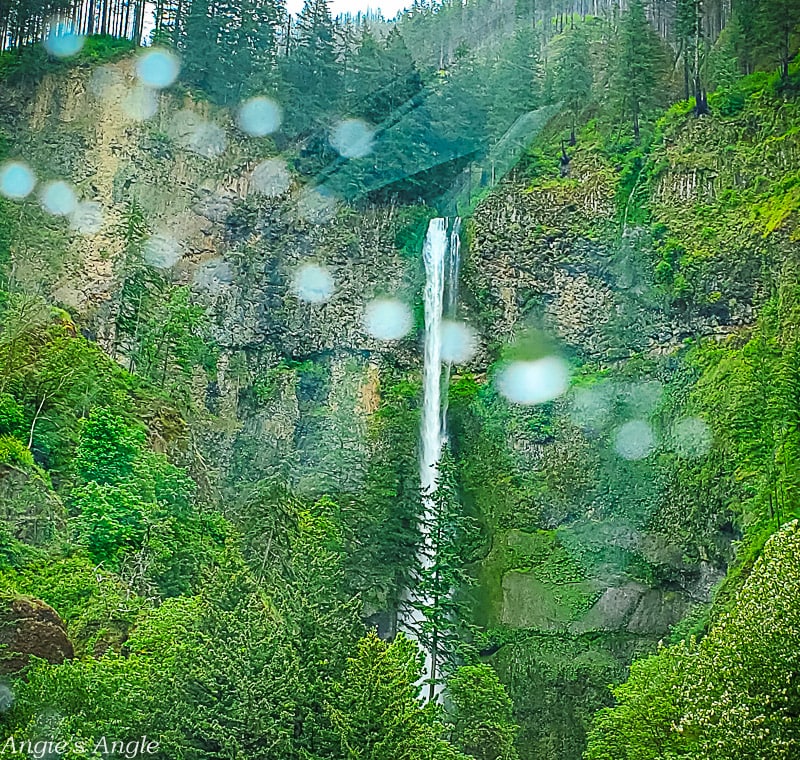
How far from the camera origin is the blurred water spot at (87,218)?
39.1m

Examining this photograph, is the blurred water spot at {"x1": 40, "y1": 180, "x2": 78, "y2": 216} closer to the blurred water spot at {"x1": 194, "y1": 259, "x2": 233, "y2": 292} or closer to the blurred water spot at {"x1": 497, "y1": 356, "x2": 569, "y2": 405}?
the blurred water spot at {"x1": 194, "y1": 259, "x2": 233, "y2": 292}

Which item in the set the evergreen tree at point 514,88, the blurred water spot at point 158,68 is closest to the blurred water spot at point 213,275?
the blurred water spot at point 158,68

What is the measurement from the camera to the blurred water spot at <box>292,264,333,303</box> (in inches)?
1599

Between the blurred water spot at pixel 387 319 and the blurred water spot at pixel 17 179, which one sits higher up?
the blurred water spot at pixel 17 179

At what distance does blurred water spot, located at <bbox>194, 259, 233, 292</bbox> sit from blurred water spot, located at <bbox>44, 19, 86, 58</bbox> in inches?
503

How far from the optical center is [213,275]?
39.9m

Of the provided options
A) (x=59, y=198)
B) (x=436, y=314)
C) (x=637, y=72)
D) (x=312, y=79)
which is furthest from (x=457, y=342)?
(x=59, y=198)

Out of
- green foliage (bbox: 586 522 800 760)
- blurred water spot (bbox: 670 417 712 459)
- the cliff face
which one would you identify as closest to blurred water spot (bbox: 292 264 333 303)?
the cliff face

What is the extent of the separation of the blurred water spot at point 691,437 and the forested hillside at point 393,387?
0.12m

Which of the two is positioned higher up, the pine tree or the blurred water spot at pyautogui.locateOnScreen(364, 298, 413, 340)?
the pine tree

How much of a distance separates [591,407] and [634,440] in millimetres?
2595

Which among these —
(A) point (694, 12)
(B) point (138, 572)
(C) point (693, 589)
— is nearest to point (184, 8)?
(A) point (694, 12)

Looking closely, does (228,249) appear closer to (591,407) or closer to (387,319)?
(387,319)

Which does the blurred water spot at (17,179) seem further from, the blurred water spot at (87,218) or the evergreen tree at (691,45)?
the evergreen tree at (691,45)
